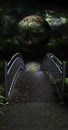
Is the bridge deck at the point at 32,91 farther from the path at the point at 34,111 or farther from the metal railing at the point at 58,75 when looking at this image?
the metal railing at the point at 58,75

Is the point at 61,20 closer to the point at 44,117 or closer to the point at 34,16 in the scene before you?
the point at 34,16

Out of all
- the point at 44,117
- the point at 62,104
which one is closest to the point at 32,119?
the point at 44,117

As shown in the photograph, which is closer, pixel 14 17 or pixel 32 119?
pixel 32 119

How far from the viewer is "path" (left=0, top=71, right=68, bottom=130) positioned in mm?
6544

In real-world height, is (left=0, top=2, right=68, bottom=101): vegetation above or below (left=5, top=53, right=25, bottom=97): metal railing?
above

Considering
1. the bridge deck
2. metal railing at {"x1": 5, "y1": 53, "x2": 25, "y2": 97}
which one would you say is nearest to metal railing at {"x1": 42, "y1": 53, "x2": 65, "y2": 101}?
the bridge deck

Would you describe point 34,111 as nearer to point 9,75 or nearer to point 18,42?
point 9,75

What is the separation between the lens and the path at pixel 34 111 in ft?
21.5

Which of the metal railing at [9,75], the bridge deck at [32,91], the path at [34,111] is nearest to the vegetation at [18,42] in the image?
the metal railing at [9,75]

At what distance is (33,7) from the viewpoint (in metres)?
24.5

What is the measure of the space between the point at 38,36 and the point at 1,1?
4.55 m

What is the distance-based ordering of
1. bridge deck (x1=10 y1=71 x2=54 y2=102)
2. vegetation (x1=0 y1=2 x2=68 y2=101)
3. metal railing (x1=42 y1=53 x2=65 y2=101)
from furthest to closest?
1. vegetation (x1=0 y1=2 x2=68 y2=101)
2. bridge deck (x1=10 y1=71 x2=54 y2=102)
3. metal railing (x1=42 y1=53 x2=65 y2=101)

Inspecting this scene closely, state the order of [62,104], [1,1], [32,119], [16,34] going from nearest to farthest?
[32,119], [62,104], [1,1], [16,34]

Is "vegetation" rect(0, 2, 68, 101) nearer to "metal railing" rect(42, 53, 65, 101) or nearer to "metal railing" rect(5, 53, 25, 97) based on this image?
"metal railing" rect(42, 53, 65, 101)
